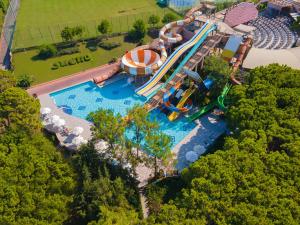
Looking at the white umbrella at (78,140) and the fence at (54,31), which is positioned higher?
the fence at (54,31)

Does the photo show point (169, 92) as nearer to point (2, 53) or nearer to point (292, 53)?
point (292, 53)

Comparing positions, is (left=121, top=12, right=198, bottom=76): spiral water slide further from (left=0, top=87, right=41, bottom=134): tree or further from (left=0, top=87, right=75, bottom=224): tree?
(left=0, top=87, right=75, bottom=224): tree

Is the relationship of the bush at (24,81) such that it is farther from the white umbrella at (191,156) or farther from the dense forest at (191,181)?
the white umbrella at (191,156)

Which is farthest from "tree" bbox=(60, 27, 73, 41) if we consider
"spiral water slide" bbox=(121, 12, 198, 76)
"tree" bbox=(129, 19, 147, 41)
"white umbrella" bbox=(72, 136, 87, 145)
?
"white umbrella" bbox=(72, 136, 87, 145)

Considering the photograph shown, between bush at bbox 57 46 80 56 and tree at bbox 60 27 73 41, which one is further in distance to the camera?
bush at bbox 57 46 80 56

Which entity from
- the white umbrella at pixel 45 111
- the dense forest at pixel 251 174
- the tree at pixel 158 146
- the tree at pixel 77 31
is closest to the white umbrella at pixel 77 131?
the white umbrella at pixel 45 111

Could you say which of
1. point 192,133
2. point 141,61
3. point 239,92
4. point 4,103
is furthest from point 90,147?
point 141,61

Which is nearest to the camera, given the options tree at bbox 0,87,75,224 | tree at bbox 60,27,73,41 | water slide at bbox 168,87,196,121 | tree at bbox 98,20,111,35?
tree at bbox 0,87,75,224
